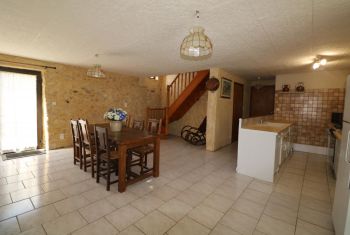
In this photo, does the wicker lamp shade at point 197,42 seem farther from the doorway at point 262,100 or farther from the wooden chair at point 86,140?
the doorway at point 262,100

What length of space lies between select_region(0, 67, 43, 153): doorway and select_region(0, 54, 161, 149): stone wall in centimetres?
18

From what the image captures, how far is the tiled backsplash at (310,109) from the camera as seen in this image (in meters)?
4.54

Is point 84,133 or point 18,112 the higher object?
point 18,112

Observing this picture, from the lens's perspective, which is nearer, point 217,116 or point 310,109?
point 217,116

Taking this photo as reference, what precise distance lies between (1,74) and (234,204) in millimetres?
5361

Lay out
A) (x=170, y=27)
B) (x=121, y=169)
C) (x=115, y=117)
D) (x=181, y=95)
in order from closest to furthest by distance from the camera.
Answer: (x=170, y=27)
(x=121, y=169)
(x=115, y=117)
(x=181, y=95)

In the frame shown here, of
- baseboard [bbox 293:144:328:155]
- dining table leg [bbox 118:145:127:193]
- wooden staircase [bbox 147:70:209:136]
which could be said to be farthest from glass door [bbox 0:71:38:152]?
baseboard [bbox 293:144:328:155]

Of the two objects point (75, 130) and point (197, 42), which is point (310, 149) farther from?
point (75, 130)

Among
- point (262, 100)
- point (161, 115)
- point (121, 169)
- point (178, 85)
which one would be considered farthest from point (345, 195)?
point (262, 100)

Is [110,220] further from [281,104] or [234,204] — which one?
[281,104]

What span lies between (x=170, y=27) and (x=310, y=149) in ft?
17.0

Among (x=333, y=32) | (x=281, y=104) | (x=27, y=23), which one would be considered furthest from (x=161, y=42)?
(x=281, y=104)

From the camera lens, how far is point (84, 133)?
3.01 m

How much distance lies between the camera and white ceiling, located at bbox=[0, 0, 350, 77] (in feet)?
5.69
